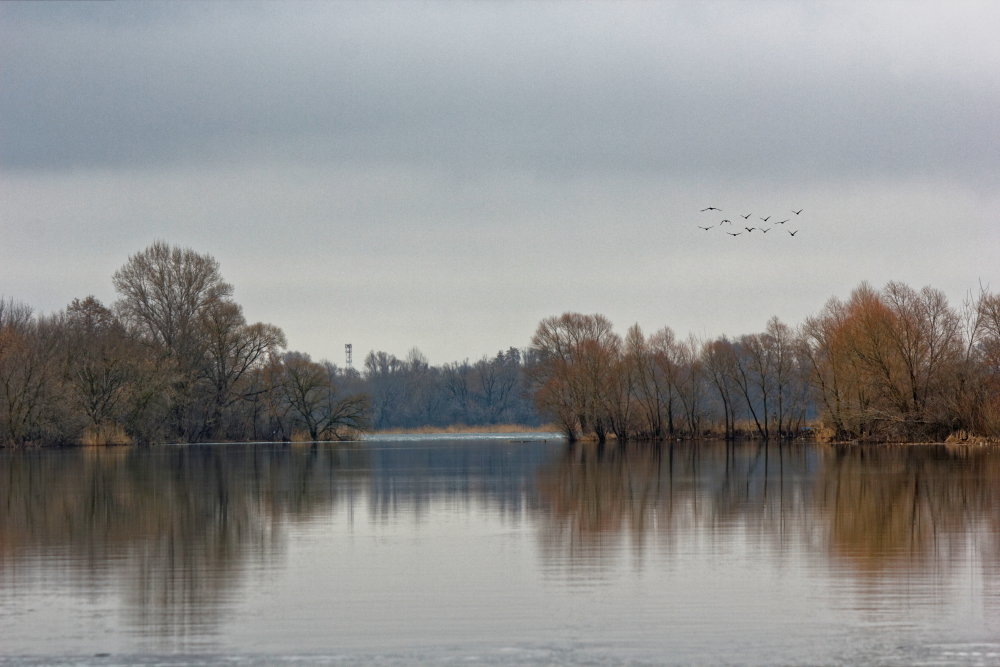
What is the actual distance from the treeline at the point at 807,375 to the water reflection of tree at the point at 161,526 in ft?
105

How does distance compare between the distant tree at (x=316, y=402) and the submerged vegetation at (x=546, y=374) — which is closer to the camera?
the submerged vegetation at (x=546, y=374)

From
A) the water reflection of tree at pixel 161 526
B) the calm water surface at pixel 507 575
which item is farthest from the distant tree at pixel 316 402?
the calm water surface at pixel 507 575

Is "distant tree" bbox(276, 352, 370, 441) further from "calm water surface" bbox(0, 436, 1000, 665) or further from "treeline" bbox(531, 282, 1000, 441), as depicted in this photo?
"calm water surface" bbox(0, 436, 1000, 665)

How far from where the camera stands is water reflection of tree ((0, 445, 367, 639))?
12203 mm

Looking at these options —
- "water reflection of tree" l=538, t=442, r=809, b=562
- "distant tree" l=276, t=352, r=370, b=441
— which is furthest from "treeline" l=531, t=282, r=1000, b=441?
"water reflection of tree" l=538, t=442, r=809, b=562

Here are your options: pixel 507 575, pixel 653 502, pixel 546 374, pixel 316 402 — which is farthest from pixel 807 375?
pixel 507 575

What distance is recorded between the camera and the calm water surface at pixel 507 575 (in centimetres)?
947

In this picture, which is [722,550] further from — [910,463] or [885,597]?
[910,463]

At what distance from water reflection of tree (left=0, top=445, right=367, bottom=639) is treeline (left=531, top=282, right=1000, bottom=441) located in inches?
1263

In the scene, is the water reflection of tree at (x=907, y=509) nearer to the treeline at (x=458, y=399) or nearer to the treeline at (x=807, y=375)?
the treeline at (x=807, y=375)

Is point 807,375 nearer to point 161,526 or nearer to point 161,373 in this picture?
point 161,373

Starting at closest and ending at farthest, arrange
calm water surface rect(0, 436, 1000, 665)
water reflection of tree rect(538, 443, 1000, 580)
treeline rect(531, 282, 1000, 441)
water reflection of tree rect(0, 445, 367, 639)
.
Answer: calm water surface rect(0, 436, 1000, 665) → water reflection of tree rect(0, 445, 367, 639) → water reflection of tree rect(538, 443, 1000, 580) → treeline rect(531, 282, 1000, 441)

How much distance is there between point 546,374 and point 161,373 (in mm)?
25047

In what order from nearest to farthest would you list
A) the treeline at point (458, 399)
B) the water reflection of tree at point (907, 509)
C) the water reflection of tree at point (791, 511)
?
1. the water reflection of tree at point (907, 509)
2. the water reflection of tree at point (791, 511)
3. the treeline at point (458, 399)
